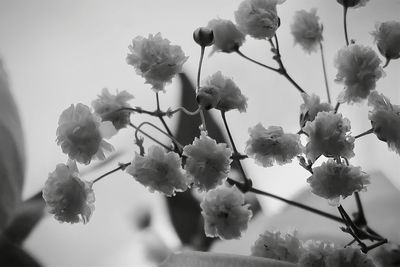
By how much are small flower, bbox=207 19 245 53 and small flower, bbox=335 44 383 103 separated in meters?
0.10

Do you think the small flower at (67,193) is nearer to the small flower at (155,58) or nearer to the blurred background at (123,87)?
the small flower at (155,58)

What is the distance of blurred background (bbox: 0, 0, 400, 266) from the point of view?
29.5 inches

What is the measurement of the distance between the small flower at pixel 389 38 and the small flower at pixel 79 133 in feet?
0.86

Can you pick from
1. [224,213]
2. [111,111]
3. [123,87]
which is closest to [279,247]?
[224,213]

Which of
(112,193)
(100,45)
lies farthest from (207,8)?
(112,193)

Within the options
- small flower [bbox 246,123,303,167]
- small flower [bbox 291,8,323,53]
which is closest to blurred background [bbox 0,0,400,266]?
small flower [bbox 291,8,323,53]

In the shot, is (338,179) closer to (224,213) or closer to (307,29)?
(224,213)

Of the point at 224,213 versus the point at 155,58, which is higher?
the point at 155,58

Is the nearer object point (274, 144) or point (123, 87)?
point (274, 144)

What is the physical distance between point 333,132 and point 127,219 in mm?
353

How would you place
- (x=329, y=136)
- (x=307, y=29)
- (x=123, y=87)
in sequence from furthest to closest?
(x=123, y=87)
(x=307, y=29)
(x=329, y=136)

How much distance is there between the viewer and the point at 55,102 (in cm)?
77

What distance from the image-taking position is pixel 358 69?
0.53 meters

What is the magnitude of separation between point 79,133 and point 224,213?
0.45 feet
